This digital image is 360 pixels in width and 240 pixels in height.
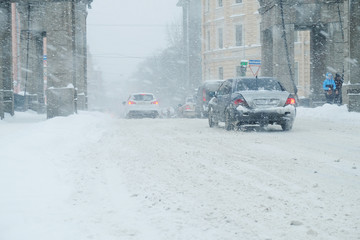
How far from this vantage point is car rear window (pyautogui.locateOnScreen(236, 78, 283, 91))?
14.0 meters

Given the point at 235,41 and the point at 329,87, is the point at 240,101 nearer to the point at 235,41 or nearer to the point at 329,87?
the point at 329,87

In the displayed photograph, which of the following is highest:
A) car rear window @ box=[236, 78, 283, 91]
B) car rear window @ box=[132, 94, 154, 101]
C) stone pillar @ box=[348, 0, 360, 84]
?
stone pillar @ box=[348, 0, 360, 84]

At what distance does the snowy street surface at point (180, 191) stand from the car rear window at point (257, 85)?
4.16 metres

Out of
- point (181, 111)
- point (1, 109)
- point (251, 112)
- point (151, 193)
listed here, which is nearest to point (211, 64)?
point (181, 111)

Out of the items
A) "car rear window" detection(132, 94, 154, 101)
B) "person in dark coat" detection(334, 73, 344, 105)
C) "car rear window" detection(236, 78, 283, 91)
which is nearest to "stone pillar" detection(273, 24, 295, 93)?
"person in dark coat" detection(334, 73, 344, 105)

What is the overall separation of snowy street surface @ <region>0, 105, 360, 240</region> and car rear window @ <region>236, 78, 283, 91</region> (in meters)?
4.16

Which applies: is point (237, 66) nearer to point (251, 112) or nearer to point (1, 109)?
point (1, 109)

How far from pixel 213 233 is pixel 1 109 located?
1692 centimetres

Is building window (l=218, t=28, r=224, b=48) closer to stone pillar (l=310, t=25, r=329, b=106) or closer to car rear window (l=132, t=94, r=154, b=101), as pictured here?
stone pillar (l=310, t=25, r=329, b=106)

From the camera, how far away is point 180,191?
220 inches

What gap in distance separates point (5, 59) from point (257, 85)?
11661 mm

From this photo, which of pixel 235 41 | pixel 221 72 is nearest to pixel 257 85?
pixel 235 41

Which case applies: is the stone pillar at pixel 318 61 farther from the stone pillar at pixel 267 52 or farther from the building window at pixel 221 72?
the building window at pixel 221 72

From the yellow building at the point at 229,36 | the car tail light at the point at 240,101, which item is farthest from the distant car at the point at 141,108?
the yellow building at the point at 229,36
